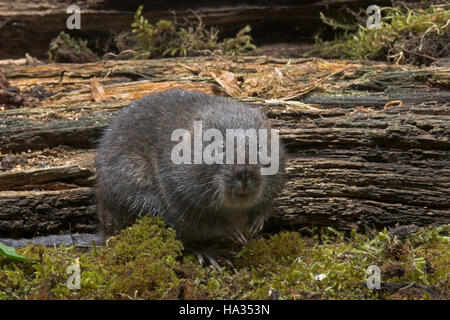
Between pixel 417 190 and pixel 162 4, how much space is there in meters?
5.18

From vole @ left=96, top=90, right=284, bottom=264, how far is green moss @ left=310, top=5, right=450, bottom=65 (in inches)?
129

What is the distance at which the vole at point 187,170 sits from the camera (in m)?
4.32

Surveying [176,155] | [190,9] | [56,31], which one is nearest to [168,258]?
[176,155]

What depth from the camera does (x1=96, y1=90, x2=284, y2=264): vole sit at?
4.32 m

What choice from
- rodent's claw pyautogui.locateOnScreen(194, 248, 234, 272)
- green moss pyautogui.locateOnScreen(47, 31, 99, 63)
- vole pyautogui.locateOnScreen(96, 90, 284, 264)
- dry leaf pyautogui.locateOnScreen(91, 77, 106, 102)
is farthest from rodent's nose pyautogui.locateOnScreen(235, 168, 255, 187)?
green moss pyautogui.locateOnScreen(47, 31, 99, 63)

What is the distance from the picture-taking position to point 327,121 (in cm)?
557

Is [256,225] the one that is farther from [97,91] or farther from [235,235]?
[97,91]

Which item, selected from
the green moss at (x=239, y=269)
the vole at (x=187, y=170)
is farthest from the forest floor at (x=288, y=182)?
the vole at (x=187, y=170)

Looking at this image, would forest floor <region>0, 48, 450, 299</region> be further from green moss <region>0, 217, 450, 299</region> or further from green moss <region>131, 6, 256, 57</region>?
green moss <region>131, 6, 256, 57</region>

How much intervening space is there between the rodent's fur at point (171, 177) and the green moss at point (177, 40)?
9.40 feet

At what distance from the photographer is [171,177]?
463 centimetres

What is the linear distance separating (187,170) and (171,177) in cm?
20

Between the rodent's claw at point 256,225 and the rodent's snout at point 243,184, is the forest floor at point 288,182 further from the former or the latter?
the rodent's snout at point 243,184

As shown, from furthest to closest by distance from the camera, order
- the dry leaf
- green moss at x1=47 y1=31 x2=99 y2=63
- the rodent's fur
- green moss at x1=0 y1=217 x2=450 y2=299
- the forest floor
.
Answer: green moss at x1=47 y1=31 x2=99 y2=63, the dry leaf, the rodent's fur, the forest floor, green moss at x1=0 y1=217 x2=450 y2=299
